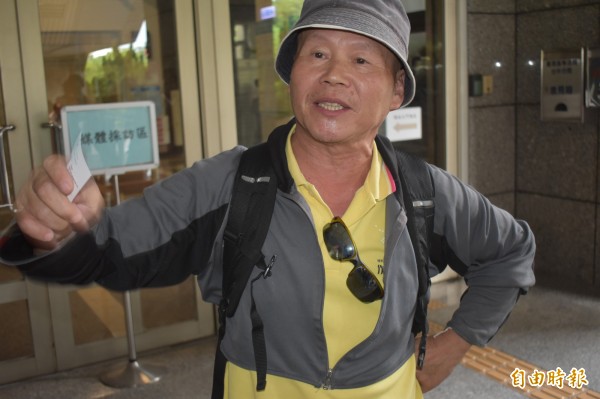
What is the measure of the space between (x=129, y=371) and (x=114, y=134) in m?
1.47

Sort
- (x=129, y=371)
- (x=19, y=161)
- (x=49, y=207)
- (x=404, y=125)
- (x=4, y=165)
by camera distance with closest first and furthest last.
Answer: (x=49, y=207) → (x=4, y=165) → (x=19, y=161) → (x=129, y=371) → (x=404, y=125)

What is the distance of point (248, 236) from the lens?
150 cm

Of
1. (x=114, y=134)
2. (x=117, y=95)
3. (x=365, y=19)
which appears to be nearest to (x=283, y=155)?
(x=365, y=19)

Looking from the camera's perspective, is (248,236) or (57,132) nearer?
(248,236)

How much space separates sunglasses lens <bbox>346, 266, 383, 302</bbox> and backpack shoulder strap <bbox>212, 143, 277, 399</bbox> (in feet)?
0.64

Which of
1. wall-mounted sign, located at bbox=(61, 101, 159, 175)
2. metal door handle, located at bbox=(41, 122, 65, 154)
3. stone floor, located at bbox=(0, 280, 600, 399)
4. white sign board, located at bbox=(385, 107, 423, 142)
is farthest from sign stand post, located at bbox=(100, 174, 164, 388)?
white sign board, located at bbox=(385, 107, 423, 142)

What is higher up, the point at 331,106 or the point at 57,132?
the point at 331,106

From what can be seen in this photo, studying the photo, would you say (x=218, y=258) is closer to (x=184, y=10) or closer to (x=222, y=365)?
(x=222, y=365)

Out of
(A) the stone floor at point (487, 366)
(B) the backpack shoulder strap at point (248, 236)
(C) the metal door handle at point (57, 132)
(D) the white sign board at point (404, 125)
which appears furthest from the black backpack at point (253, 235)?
(D) the white sign board at point (404, 125)

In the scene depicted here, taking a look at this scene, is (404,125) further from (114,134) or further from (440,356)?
(440,356)

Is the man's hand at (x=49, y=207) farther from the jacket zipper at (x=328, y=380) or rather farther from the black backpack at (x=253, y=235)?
the jacket zipper at (x=328, y=380)

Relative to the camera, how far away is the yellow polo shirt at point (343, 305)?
1.55m

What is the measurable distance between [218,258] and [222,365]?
28 centimetres

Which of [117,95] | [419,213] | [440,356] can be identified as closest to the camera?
[419,213]
